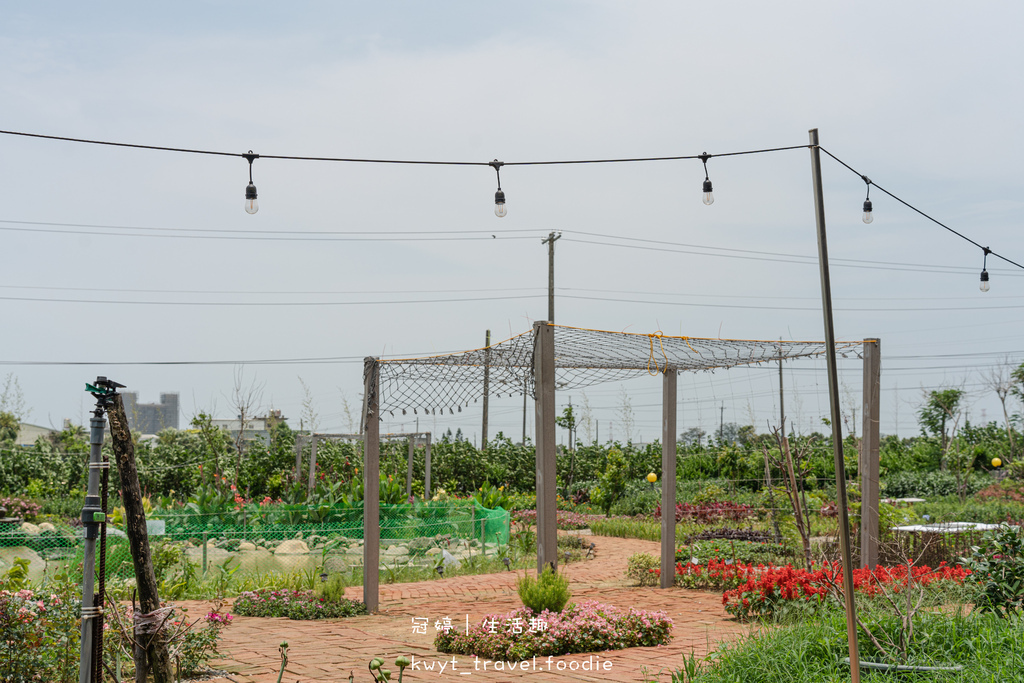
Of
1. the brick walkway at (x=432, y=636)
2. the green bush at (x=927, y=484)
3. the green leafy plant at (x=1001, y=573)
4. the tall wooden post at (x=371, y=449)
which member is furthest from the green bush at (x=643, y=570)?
the green bush at (x=927, y=484)

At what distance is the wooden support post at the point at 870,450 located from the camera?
8000 millimetres

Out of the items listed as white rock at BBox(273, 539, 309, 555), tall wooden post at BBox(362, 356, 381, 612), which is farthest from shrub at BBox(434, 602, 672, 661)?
white rock at BBox(273, 539, 309, 555)

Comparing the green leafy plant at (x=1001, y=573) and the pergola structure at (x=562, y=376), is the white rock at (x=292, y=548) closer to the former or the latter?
the pergola structure at (x=562, y=376)

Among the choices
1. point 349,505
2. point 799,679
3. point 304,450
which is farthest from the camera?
point 304,450

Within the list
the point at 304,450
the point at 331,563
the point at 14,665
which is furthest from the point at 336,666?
the point at 304,450

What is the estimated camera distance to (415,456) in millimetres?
15883

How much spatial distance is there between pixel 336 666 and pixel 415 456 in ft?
36.3

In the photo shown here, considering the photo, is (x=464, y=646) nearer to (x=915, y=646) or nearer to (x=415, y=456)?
(x=915, y=646)

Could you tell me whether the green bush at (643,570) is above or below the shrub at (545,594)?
below

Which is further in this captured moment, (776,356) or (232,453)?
(232,453)

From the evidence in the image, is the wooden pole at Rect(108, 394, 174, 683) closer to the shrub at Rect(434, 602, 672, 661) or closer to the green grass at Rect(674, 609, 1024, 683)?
the shrub at Rect(434, 602, 672, 661)

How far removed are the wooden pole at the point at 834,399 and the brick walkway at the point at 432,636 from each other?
5.46 ft

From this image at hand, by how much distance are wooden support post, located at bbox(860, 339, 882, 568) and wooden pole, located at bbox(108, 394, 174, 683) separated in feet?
21.6

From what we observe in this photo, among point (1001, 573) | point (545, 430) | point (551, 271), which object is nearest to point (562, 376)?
point (545, 430)
